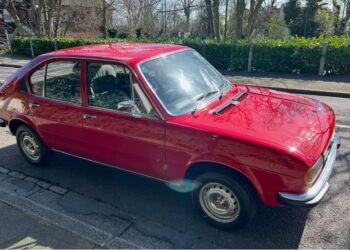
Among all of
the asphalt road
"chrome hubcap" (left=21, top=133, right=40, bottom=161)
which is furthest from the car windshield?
"chrome hubcap" (left=21, top=133, right=40, bottom=161)

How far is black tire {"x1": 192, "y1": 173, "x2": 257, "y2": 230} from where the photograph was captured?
9.12 feet

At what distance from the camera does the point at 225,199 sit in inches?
114

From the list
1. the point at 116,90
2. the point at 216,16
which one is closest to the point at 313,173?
the point at 116,90

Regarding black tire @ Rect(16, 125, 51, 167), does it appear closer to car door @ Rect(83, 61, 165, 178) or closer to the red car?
the red car

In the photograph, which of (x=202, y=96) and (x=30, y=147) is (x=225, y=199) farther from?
(x=30, y=147)

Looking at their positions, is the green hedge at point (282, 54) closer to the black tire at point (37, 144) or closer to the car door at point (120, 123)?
the car door at point (120, 123)

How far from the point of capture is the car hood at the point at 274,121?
8.57ft

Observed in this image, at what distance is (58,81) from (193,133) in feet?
6.64

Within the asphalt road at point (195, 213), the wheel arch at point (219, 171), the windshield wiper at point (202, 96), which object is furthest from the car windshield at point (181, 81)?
the asphalt road at point (195, 213)

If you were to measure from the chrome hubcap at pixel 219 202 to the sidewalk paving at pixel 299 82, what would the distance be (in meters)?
7.12

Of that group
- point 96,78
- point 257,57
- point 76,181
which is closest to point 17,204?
point 76,181

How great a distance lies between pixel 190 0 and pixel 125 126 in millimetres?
43629

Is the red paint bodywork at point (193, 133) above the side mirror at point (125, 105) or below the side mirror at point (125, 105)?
below

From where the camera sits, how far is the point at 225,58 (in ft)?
41.0
